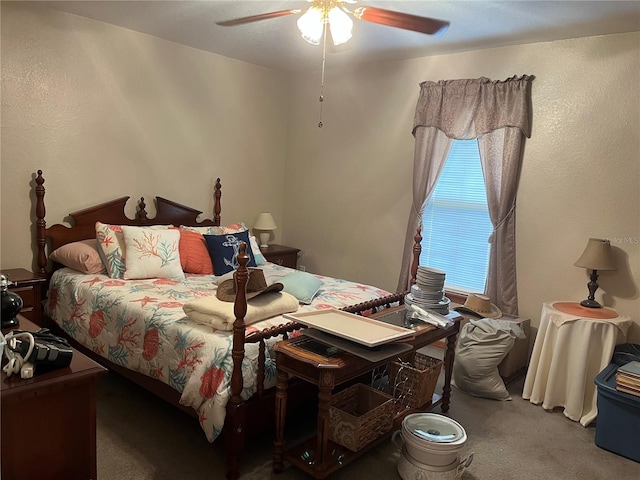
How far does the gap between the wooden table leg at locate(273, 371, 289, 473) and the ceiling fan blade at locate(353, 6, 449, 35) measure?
1793mm

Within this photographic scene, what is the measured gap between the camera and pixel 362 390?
2592 millimetres

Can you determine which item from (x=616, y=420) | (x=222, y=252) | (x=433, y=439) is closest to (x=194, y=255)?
(x=222, y=252)

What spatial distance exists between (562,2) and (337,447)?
275cm

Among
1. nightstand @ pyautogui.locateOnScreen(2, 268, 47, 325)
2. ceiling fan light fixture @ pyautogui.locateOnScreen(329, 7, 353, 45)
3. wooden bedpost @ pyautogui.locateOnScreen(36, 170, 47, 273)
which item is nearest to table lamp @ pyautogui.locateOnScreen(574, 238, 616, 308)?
ceiling fan light fixture @ pyautogui.locateOnScreen(329, 7, 353, 45)

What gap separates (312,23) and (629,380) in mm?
2559

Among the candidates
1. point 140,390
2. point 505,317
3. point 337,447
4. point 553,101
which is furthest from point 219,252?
point 553,101

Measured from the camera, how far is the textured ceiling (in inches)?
114

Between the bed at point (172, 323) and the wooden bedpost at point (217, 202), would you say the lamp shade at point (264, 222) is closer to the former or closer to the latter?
the wooden bedpost at point (217, 202)

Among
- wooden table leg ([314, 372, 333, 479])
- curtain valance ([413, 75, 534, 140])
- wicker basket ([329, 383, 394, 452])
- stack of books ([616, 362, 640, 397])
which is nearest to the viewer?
wooden table leg ([314, 372, 333, 479])

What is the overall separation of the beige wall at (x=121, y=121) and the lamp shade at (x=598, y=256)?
10.2 feet

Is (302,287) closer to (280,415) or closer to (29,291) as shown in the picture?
(280,415)

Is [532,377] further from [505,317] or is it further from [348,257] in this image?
[348,257]

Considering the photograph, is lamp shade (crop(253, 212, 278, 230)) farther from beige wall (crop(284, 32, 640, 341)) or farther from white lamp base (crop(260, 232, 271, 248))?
beige wall (crop(284, 32, 640, 341))

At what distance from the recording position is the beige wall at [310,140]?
331 centimetres
